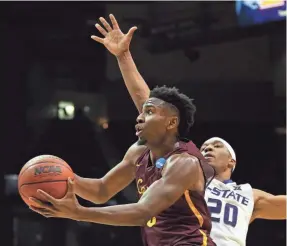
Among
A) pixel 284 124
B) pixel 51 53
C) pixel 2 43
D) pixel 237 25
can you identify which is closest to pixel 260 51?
pixel 237 25

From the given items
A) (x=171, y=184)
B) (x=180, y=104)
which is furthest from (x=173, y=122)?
(x=171, y=184)

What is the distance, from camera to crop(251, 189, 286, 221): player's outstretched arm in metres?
4.77

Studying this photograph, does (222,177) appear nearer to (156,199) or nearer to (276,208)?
(276,208)

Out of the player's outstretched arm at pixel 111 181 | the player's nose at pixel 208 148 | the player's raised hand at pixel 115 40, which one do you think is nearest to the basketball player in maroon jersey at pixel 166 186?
the player's outstretched arm at pixel 111 181

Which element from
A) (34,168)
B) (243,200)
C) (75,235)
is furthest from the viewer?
(75,235)

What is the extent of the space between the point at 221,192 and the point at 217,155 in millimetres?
290

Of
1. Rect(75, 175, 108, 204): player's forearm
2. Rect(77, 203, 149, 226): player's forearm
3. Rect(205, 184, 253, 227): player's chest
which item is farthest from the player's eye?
Rect(205, 184, 253, 227): player's chest

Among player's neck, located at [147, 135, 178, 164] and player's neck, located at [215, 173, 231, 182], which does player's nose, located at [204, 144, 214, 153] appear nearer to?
player's neck, located at [215, 173, 231, 182]

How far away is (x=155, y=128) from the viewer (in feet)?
10.7

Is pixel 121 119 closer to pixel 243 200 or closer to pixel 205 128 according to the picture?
pixel 205 128

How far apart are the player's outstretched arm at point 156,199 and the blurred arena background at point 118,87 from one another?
4.41 metres

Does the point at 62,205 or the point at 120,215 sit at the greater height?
the point at 62,205

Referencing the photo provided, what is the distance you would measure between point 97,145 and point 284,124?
2.25 meters

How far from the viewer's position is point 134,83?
4.16m
